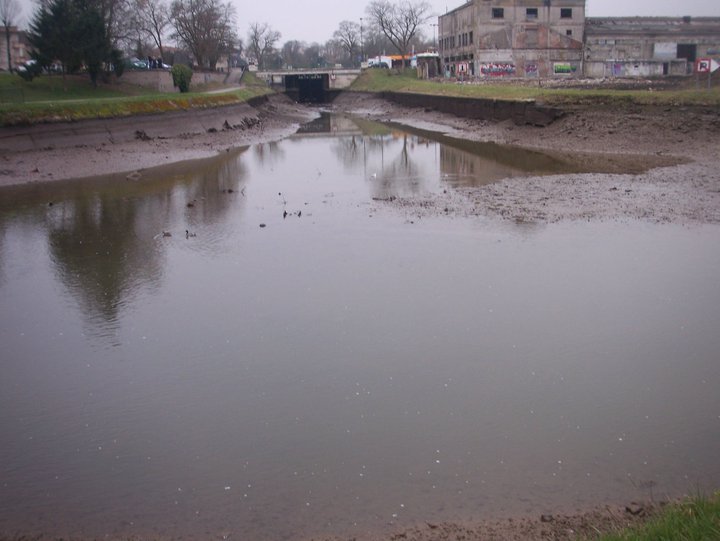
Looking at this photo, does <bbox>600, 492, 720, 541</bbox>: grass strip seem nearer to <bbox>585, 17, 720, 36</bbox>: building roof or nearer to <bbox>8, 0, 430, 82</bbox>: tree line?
<bbox>8, 0, 430, 82</bbox>: tree line

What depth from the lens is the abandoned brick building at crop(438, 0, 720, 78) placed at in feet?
219

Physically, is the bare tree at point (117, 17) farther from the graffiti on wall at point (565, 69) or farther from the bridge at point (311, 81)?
the graffiti on wall at point (565, 69)

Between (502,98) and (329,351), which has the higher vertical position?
(502,98)

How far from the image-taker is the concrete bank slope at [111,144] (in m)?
24.5

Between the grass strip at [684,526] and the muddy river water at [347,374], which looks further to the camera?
the muddy river water at [347,374]

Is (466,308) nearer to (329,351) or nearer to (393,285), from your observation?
(393,285)

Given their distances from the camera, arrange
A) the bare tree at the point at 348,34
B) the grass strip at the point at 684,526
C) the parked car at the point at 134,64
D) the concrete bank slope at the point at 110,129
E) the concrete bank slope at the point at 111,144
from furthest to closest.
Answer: the bare tree at the point at 348,34 → the parked car at the point at 134,64 → the concrete bank slope at the point at 110,129 → the concrete bank slope at the point at 111,144 → the grass strip at the point at 684,526

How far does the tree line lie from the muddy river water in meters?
29.5

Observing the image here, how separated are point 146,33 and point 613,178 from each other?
63.1 metres

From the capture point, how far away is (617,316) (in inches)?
376

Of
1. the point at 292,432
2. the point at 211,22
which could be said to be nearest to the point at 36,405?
the point at 292,432

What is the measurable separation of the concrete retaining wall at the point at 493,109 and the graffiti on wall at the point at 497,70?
16.7 meters

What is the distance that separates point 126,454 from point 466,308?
17.0 feet

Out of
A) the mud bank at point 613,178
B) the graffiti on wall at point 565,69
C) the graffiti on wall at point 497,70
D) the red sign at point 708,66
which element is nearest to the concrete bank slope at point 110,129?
the mud bank at point 613,178
